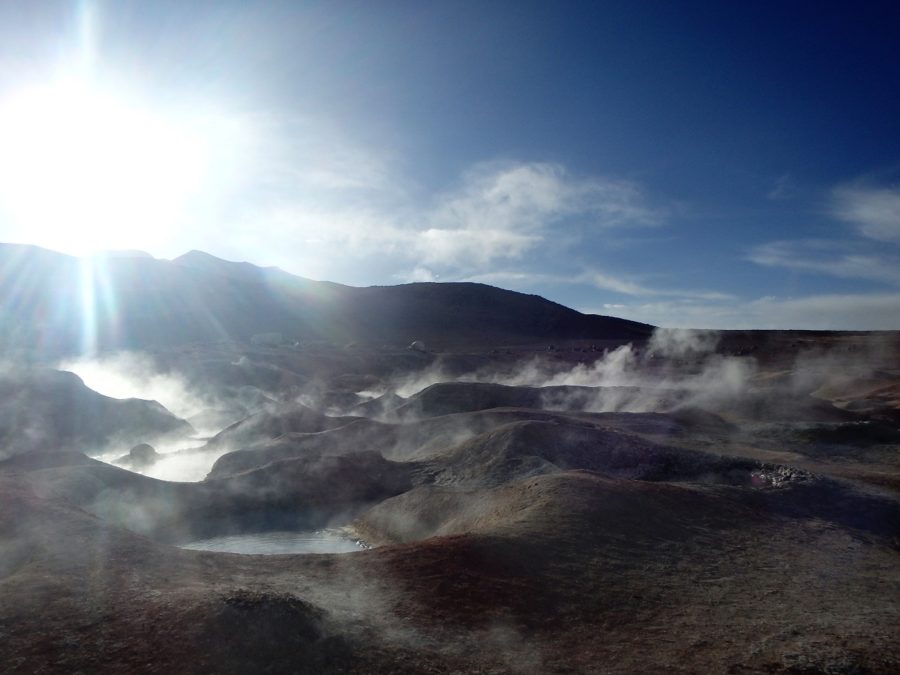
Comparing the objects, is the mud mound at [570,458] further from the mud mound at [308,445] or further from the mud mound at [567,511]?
the mud mound at [308,445]

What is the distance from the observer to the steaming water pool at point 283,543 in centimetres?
1461

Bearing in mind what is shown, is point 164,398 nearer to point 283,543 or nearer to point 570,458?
point 283,543

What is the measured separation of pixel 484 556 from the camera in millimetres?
9695

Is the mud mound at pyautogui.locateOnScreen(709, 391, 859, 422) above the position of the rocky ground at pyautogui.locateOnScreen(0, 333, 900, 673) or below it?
above

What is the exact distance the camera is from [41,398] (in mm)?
26188

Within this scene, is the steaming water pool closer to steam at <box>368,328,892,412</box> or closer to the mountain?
steam at <box>368,328,892,412</box>

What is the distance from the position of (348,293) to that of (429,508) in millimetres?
85019

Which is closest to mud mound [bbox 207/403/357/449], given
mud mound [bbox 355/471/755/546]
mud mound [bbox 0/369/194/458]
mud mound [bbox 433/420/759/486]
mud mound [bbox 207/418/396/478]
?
mud mound [bbox 207/418/396/478]

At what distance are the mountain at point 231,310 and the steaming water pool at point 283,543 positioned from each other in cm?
3510

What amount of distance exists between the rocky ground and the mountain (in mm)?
34105

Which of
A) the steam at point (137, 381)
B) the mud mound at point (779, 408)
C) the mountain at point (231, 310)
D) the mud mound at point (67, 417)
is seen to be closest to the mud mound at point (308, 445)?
the mud mound at point (67, 417)

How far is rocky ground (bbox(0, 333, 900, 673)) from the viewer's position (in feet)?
23.1

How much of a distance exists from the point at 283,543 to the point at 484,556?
6.91 meters

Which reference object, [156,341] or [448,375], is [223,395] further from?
[156,341]
